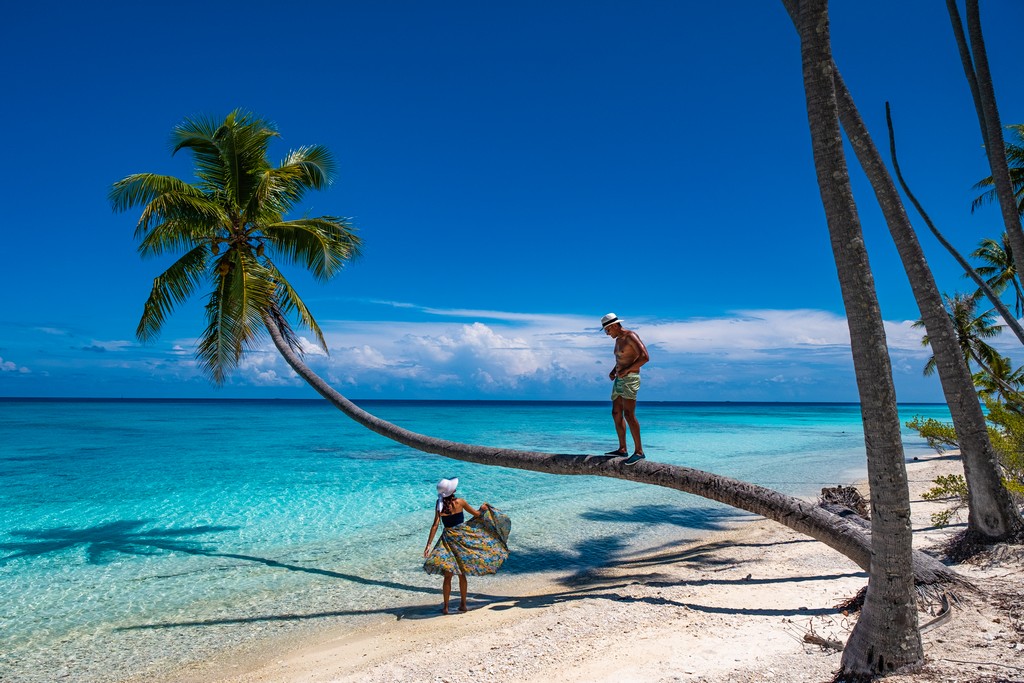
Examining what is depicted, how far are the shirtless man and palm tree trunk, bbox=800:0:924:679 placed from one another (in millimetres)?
2183

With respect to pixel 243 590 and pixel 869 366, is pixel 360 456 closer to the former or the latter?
pixel 243 590

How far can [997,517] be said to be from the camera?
23.0ft

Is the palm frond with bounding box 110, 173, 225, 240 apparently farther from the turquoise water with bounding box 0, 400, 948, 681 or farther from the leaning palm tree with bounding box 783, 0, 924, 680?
the leaning palm tree with bounding box 783, 0, 924, 680

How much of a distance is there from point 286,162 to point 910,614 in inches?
494

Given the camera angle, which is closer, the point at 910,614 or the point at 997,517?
the point at 910,614

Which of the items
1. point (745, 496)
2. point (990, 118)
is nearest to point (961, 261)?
point (990, 118)

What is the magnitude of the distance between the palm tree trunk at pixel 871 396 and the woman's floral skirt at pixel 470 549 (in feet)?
13.8

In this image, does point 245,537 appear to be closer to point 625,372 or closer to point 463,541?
point 463,541

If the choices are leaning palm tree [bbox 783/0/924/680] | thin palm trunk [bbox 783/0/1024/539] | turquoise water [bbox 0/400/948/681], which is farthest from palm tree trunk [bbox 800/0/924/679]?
turquoise water [bbox 0/400/948/681]

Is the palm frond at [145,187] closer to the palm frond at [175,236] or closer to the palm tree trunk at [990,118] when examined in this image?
the palm frond at [175,236]

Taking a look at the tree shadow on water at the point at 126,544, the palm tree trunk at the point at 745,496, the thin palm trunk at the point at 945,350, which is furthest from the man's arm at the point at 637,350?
the tree shadow on water at the point at 126,544

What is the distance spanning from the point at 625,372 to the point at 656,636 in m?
2.75

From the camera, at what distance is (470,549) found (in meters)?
7.49

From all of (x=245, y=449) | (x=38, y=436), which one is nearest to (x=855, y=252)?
(x=245, y=449)
